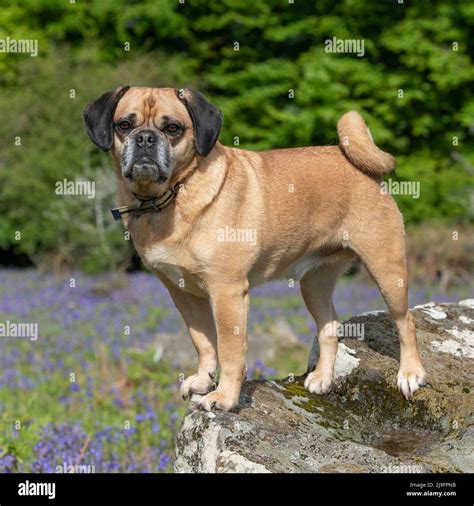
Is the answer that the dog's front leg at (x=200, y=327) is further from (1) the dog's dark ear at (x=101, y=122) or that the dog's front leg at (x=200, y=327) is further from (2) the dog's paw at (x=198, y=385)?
(1) the dog's dark ear at (x=101, y=122)

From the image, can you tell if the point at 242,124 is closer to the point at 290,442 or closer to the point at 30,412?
the point at 30,412

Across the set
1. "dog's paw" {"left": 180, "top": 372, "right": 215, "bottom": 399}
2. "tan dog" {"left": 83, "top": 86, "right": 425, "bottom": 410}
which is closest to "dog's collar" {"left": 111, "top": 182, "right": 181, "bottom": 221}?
"tan dog" {"left": 83, "top": 86, "right": 425, "bottom": 410}

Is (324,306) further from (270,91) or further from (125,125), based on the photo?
(270,91)

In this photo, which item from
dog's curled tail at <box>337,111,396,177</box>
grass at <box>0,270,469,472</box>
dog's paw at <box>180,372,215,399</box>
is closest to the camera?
dog's paw at <box>180,372,215,399</box>

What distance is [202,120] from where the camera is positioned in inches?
176

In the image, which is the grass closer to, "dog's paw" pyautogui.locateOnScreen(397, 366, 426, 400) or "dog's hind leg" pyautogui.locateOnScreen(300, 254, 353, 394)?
"dog's hind leg" pyautogui.locateOnScreen(300, 254, 353, 394)

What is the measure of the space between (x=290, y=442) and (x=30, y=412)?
369 cm

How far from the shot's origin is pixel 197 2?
688 inches

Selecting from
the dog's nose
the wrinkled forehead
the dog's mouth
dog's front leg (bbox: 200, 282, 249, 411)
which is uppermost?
the wrinkled forehead

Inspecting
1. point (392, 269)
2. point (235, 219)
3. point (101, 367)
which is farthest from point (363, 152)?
point (101, 367)

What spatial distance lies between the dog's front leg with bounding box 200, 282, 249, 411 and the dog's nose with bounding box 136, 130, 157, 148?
2.64 feet

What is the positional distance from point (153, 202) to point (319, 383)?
1515 mm

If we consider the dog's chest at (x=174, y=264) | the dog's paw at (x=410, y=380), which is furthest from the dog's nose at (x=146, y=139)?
the dog's paw at (x=410, y=380)

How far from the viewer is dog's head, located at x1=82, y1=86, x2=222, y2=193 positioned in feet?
14.1
